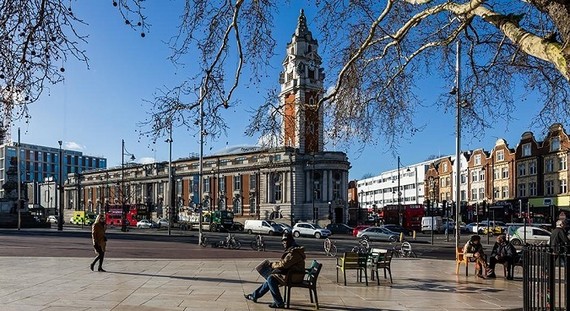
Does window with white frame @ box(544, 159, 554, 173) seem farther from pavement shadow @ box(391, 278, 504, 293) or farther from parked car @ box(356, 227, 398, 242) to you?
pavement shadow @ box(391, 278, 504, 293)

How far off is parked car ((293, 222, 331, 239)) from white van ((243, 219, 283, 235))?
10.7ft

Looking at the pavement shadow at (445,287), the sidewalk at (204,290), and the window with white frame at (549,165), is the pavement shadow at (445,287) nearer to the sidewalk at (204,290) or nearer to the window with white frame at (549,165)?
the sidewalk at (204,290)

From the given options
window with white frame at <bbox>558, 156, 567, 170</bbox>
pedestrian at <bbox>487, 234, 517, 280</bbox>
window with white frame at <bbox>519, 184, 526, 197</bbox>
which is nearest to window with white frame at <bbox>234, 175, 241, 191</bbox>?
window with white frame at <bbox>519, 184, 526, 197</bbox>

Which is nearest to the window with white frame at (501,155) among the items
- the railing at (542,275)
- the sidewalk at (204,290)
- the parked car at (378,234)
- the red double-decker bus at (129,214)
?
the parked car at (378,234)

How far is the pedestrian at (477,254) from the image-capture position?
17.9 metres

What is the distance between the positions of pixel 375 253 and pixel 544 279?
8480 millimetres

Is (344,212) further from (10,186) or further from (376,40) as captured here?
(376,40)

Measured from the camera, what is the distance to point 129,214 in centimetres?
8500

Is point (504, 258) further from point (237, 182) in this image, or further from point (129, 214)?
point (237, 182)

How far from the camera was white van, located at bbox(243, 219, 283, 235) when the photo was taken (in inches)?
2358

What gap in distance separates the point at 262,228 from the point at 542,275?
177 ft

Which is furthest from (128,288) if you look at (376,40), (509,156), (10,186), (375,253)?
(509,156)

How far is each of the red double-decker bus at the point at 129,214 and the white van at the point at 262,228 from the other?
86.0 ft

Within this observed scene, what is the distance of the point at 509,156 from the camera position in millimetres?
77312
